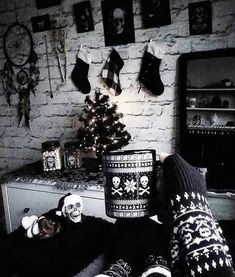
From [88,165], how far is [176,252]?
1675 millimetres

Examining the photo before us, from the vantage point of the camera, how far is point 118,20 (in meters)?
2.57

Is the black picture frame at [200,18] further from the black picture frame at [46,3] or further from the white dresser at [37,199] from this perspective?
the white dresser at [37,199]

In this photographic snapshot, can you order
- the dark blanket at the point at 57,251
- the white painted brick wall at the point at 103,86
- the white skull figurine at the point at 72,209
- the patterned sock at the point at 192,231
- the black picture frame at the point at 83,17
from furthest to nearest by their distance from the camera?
the black picture frame at the point at 83,17, the white painted brick wall at the point at 103,86, the white skull figurine at the point at 72,209, the dark blanket at the point at 57,251, the patterned sock at the point at 192,231

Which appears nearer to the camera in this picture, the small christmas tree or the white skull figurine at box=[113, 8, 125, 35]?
the small christmas tree

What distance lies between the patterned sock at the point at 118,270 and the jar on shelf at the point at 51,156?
1.62 meters

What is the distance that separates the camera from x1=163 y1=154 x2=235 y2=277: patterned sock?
820mm

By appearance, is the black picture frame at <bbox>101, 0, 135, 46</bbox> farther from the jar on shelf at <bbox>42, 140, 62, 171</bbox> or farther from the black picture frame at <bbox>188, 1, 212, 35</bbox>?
the jar on shelf at <bbox>42, 140, 62, 171</bbox>

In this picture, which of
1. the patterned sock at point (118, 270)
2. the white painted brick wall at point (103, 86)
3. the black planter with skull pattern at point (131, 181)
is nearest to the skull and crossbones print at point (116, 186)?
the black planter with skull pattern at point (131, 181)

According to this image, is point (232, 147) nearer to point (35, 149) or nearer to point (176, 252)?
point (176, 252)

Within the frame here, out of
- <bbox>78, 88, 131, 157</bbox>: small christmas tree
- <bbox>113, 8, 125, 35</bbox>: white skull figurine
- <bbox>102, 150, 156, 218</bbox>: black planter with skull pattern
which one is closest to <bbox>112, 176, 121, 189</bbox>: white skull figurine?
<bbox>102, 150, 156, 218</bbox>: black planter with skull pattern

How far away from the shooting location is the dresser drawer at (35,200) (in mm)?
2271

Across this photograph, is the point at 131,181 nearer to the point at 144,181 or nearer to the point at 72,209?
the point at 144,181

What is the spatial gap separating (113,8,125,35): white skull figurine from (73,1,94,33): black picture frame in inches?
8.4

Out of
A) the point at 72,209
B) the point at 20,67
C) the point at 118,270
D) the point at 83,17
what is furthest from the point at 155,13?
the point at 118,270
